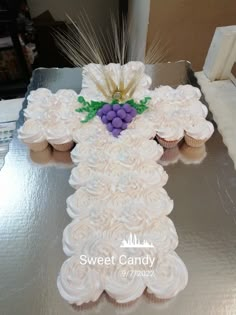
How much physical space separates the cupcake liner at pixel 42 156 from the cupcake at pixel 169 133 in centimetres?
38

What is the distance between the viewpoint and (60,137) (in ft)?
3.00

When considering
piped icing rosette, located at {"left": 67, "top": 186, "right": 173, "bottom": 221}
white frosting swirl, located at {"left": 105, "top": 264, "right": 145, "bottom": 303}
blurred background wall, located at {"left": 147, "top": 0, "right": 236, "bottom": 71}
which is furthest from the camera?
blurred background wall, located at {"left": 147, "top": 0, "right": 236, "bottom": 71}

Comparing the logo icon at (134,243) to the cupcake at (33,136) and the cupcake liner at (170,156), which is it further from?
the cupcake at (33,136)

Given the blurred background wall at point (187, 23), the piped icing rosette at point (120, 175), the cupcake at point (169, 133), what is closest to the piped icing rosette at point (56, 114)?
the piped icing rosette at point (120, 175)

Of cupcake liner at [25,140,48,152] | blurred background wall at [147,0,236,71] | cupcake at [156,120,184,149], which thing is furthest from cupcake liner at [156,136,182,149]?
blurred background wall at [147,0,236,71]

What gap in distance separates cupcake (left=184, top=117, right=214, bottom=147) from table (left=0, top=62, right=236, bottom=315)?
45 mm

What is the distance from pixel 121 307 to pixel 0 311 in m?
0.27

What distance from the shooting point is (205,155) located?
922mm

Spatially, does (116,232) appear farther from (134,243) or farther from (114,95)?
(114,95)

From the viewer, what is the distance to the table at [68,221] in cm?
62

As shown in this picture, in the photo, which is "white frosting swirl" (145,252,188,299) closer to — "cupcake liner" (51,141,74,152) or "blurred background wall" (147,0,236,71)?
"cupcake liner" (51,141,74,152)

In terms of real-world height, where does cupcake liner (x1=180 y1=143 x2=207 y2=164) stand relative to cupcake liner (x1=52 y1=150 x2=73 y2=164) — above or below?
above

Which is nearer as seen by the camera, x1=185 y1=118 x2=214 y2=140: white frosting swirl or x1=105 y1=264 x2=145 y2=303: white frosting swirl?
x1=105 y1=264 x2=145 y2=303: white frosting swirl

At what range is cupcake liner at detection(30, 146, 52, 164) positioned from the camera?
920mm
